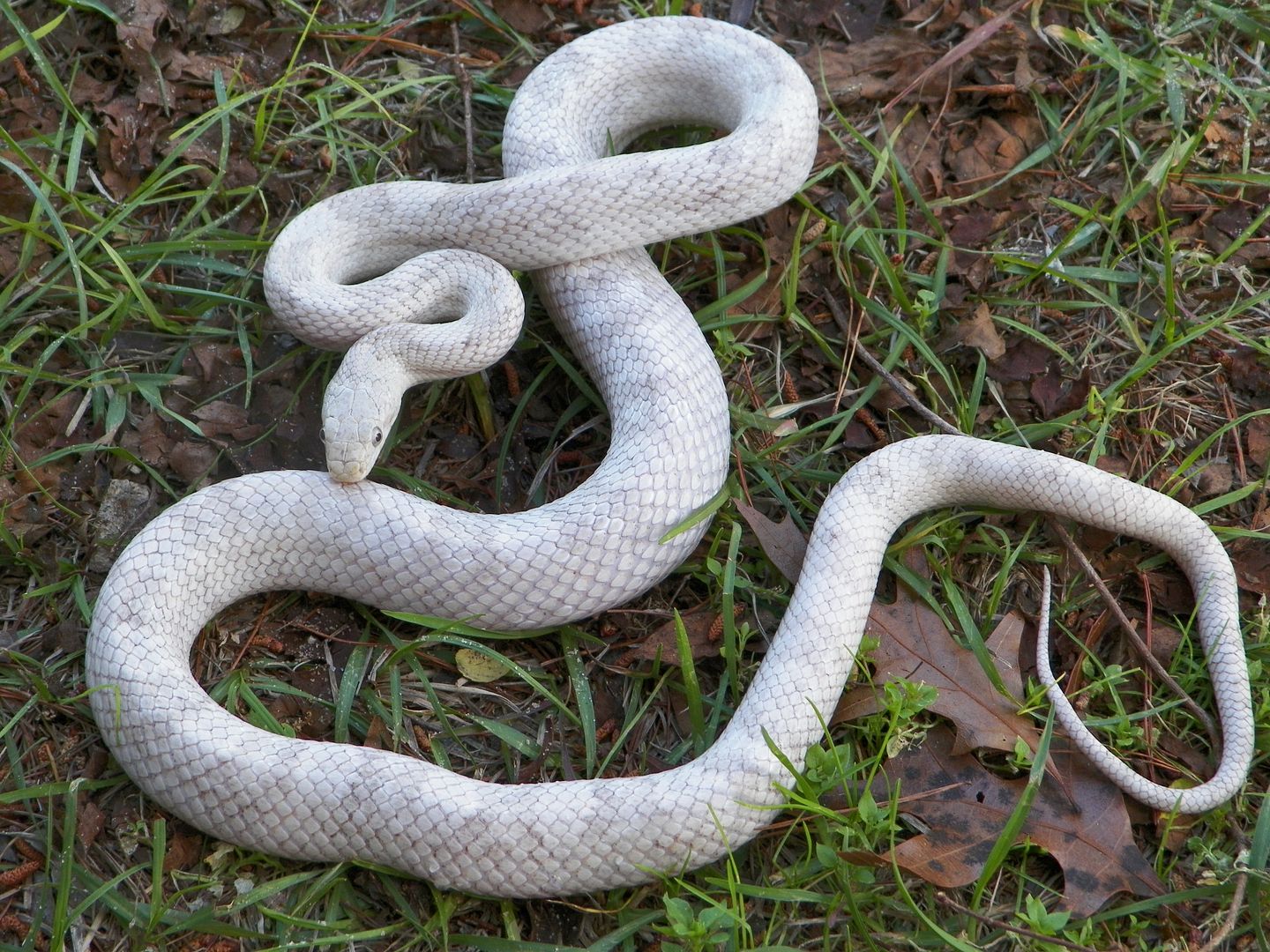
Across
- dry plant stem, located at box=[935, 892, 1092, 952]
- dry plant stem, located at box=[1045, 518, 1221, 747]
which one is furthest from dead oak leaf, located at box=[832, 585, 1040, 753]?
dry plant stem, located at box=[935, 892, 1092, 952]

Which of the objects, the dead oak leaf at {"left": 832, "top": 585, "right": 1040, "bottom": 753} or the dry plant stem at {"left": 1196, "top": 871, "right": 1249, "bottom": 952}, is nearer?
the dry plant stem at {"left": 1196, "top": 871, "right": 1249, "bottom": 952}

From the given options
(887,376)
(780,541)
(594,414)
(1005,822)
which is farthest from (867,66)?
(1005,822)

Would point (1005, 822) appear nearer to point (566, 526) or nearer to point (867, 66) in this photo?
point (566, 526)

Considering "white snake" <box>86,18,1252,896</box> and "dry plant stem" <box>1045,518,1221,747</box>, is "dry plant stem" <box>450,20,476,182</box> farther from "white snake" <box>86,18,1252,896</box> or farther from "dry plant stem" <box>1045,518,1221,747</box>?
"dry plant stem" <box>1045,518,1221,747</box>

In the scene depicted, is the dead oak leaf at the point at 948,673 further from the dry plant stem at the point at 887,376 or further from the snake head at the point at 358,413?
the snake head at the point at 358,413

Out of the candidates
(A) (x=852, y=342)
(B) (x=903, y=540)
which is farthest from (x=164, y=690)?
(A) (x=852, y=342)
